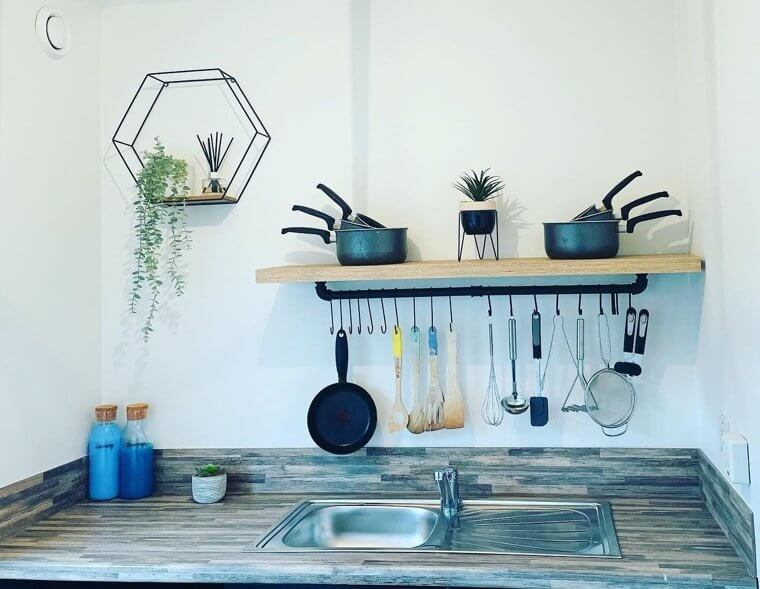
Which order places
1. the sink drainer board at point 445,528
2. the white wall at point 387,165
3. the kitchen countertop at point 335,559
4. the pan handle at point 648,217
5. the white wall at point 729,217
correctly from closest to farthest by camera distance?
the white wall at point 729,217 < the kitchen countertop at point 335,559 < the sink drainer board at point 445,528 < the pan handle at point 648,217 < the white wall at point 387,165

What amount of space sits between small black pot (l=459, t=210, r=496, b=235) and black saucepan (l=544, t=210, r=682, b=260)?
0.20 m

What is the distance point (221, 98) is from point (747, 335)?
175 centimetres

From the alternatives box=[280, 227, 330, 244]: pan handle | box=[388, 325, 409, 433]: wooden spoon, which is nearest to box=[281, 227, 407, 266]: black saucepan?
box=[280, 227, 330, 244]: pan handle

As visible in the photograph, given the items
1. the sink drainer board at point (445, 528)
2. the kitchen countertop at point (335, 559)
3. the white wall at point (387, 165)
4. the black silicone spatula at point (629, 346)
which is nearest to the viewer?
the kitchen countertop at point (335, 559)

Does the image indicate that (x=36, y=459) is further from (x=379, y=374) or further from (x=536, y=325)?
(x=536, y=325)

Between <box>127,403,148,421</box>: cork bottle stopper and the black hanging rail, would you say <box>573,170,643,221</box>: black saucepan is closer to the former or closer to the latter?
the black hanging rail

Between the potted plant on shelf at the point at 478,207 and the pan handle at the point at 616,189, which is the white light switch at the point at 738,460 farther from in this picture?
the potted plant on shelf at the point at 478,207

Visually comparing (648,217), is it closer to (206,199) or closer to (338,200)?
(338,200)

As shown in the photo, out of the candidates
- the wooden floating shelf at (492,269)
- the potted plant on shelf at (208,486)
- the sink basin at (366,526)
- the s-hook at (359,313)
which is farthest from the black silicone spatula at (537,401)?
the potted plant on shelf at (208,486)

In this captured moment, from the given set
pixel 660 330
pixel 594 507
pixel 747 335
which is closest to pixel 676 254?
pixel 660 330

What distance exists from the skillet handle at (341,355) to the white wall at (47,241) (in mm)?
831

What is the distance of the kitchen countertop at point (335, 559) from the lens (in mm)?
1699

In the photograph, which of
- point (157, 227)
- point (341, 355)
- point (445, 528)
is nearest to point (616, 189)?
point (341, 355)

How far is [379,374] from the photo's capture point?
2404 mm
